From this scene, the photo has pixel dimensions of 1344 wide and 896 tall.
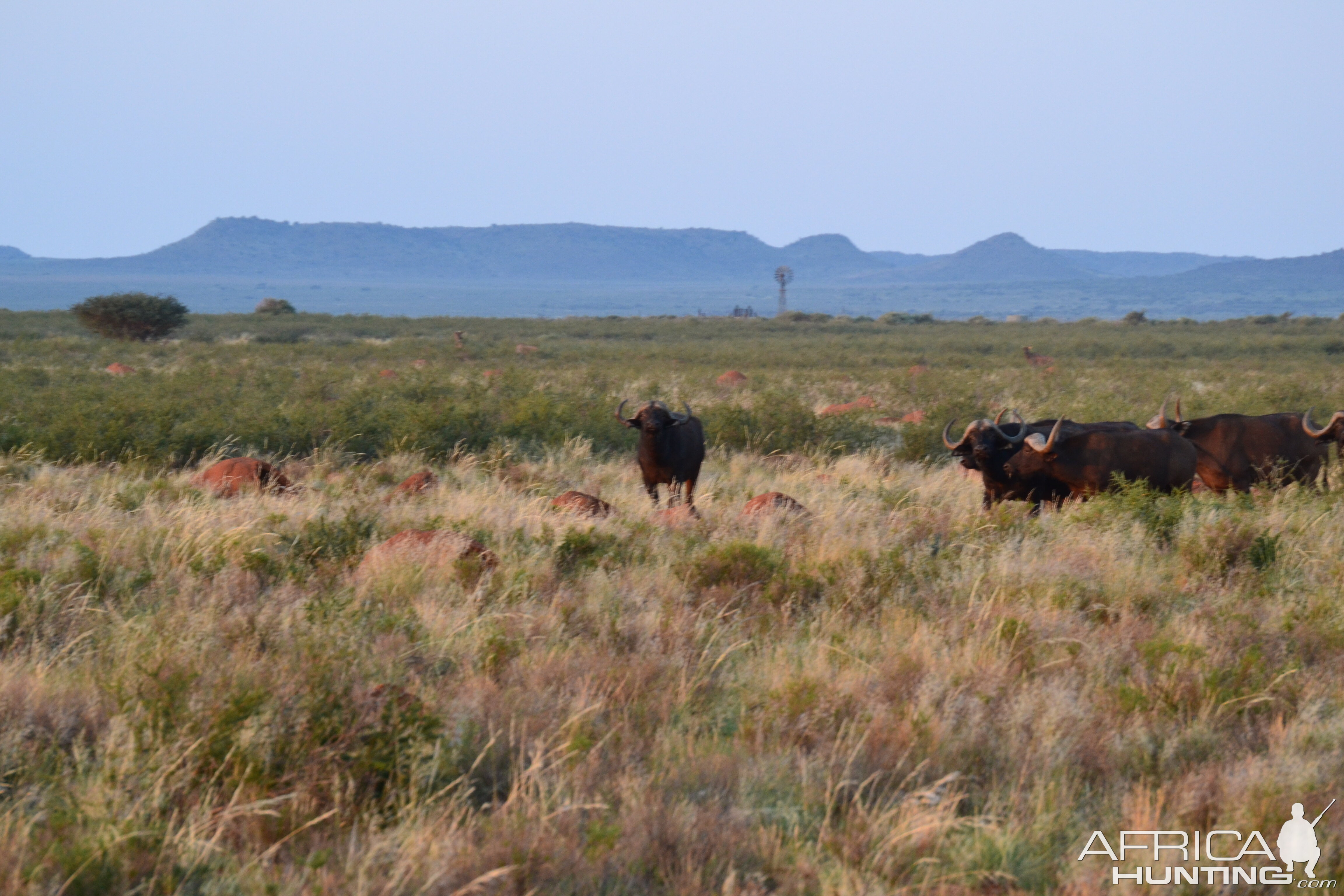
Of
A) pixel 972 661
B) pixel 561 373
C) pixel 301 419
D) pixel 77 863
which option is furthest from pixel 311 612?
pixel 561 373

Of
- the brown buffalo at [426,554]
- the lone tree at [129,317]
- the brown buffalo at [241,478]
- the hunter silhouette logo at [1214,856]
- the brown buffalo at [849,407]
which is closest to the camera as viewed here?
the hunter silhouette logo at [1214,856]

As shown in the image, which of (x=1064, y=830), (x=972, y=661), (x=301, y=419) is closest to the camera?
(x=1064, y=830)

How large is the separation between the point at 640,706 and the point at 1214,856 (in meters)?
2.12

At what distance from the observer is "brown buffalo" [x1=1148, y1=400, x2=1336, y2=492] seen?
962 centimetres

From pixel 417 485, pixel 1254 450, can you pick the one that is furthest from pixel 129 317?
pixel 1254 450

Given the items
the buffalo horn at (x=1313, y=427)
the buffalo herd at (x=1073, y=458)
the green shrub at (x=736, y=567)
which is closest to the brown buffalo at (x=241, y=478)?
the buffalo herd at (x=1073, y=458)

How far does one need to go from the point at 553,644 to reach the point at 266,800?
1924 mm

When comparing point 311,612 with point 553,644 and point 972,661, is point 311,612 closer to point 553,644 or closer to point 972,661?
point 553,644

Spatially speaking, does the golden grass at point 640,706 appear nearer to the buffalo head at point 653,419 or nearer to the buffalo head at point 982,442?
the buffalo head at point 982,442

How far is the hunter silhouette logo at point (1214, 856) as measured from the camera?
10.5ft

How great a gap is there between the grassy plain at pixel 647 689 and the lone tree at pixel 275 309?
52.9 m

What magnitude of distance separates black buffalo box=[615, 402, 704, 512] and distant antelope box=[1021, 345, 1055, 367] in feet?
73.0

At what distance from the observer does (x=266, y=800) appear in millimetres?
3184

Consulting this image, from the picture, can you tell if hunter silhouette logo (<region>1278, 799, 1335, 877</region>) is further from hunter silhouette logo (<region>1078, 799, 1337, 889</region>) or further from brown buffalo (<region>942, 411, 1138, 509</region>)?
brown buffalo (<region>942, 411, 1138, 509</region>)
